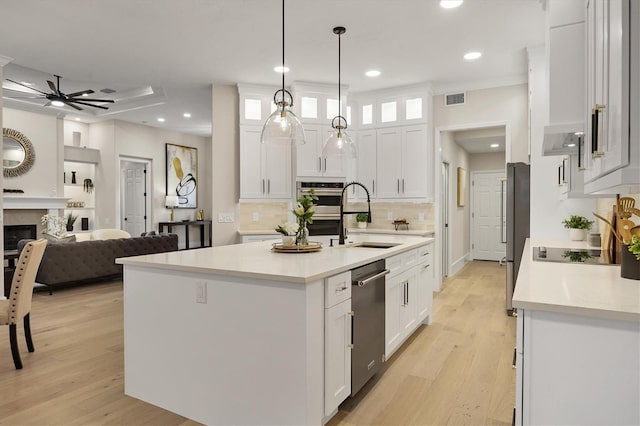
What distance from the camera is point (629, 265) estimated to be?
1.70 metres

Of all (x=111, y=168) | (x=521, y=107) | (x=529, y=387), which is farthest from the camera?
(x=111, y=168)

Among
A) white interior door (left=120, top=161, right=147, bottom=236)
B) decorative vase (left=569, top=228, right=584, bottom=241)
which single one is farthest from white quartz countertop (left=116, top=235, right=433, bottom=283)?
white interior door (left=120, top=161, right=147, bottom=236)

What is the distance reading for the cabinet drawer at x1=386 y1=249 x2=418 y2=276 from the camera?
290cm

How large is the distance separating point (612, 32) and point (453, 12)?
2623 mm

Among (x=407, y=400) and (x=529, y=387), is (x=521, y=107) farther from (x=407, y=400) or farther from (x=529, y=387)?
(x=529, y=387)

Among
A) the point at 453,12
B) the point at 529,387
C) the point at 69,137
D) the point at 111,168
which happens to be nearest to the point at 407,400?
the point at 529,387

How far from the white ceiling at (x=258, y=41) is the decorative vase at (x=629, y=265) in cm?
253

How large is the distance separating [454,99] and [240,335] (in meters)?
4.84

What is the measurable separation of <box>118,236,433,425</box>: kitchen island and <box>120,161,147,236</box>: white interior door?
301 inches

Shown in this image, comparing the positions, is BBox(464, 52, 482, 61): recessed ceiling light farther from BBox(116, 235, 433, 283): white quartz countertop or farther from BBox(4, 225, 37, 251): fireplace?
→ BBox(4, 225, 37, 251): fireplace

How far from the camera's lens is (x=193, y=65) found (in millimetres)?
4875

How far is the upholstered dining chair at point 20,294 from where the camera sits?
114 inches

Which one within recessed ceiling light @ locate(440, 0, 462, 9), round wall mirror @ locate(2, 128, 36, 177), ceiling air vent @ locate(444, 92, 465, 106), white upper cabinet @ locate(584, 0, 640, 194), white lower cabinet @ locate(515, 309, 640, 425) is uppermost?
recessed ceiling light @ locate(440, 0, 462, 9)

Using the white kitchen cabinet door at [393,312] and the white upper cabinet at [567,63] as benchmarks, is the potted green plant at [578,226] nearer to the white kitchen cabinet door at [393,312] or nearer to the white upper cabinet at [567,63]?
the white kitchen cabinet door at [393,312]
